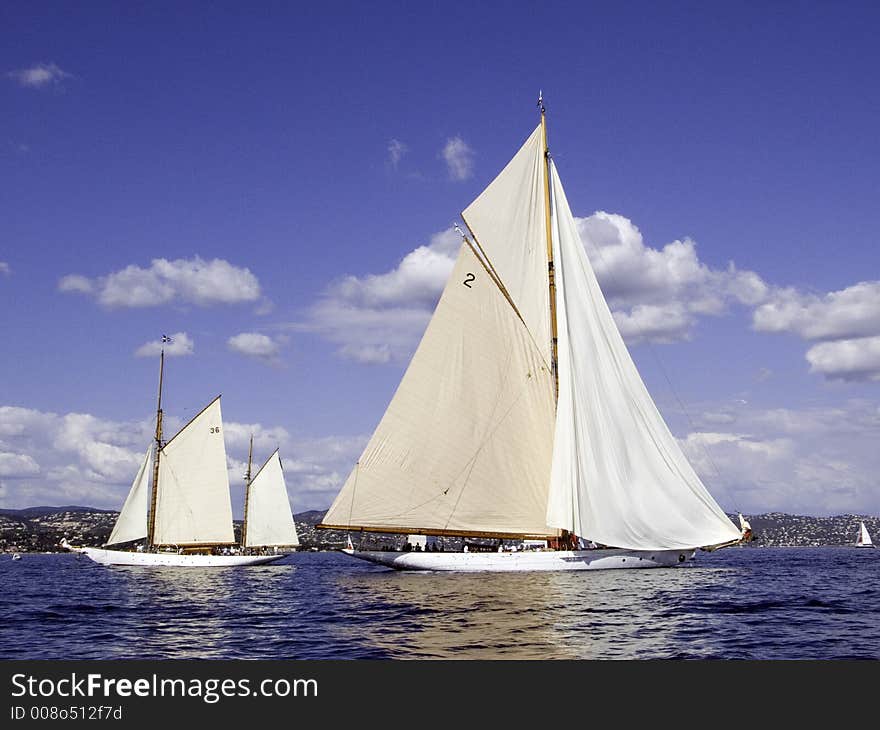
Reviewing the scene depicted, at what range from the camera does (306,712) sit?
16.5 m

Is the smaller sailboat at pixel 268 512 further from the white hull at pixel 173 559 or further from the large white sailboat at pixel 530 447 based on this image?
the large white sailboat at pixel 530 447

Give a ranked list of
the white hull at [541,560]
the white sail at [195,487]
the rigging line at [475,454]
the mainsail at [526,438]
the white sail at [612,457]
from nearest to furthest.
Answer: the white sail at [612,457] → the mainsail at [526,438] → the white hull at [541,560] → the rigging line at [475,454] → the white sail at [195,487]

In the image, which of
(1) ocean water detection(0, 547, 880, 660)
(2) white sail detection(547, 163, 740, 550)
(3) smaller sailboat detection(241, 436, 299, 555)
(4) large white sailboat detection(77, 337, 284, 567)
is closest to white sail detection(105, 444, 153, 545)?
(4) large white sailboat detection(77, 337, 284, 567)

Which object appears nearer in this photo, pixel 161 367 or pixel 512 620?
pixel 512 620

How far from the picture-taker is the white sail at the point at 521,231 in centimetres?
6344

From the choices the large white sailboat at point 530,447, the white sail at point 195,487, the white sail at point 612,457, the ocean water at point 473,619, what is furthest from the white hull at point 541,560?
the white sail at point 195,487

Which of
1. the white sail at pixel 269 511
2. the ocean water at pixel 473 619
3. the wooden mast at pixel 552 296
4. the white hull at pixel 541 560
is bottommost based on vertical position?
the ocean water at pixel 473 619

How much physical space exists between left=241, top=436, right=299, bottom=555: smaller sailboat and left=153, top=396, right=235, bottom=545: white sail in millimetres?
17011

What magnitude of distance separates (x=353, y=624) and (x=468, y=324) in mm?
30045

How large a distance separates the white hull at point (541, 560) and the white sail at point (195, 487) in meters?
31.5

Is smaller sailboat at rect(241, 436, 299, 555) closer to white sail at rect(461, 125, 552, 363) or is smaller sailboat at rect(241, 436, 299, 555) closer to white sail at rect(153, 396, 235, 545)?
white sail at rect(153, 396, 235, 545)

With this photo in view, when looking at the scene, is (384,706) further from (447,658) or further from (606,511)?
(606,511)

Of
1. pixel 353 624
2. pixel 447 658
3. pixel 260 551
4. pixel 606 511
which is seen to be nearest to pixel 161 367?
pixel 260 551

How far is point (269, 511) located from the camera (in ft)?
362
